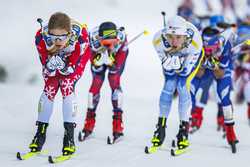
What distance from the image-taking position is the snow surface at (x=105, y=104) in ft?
27.9

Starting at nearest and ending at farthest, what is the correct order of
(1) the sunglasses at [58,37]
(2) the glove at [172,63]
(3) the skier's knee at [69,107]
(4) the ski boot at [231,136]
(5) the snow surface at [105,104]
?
(1) the sunglasses at [58,37] < (3) the skier's knee at [69,107] < (5) the snow surface at [105,104] < (2) the glove at [172,63] < (4) the ski boot at [231,136]

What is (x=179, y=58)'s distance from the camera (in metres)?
8.81

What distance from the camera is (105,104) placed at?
1523 cm

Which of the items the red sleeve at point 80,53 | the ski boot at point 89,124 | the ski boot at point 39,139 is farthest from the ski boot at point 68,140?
the ski boot at point 89,124

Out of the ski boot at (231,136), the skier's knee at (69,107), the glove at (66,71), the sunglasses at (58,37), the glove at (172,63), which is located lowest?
the ski boot at (231,136)

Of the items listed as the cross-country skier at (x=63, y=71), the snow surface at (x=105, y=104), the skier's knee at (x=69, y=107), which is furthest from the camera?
the snow surface at (x=105, y=104)

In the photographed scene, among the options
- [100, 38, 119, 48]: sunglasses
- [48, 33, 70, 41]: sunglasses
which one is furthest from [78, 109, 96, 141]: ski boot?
[48, 33, 70, 41]: sunglasses

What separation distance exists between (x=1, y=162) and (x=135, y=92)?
1172 centimetres

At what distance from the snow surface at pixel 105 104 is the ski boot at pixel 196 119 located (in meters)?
0.15

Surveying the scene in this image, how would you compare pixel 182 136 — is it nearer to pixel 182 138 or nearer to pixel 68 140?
pixel 182 138

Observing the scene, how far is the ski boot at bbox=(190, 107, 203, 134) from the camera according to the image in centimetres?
1148

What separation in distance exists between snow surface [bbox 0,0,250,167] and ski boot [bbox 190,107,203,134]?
0.15 meters

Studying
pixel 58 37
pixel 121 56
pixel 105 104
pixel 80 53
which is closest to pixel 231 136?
pixel 121 56

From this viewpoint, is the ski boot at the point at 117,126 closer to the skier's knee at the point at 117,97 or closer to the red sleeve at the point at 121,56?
the skier's knee at the point at 117,97
